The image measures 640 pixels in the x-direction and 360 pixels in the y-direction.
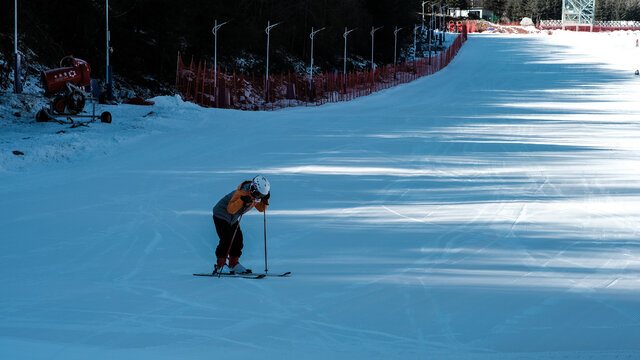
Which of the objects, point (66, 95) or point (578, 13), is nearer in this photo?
point (66, 95)

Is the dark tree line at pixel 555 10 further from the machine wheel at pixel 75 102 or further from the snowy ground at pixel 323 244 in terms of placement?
the machine wheel at pixel 75 102

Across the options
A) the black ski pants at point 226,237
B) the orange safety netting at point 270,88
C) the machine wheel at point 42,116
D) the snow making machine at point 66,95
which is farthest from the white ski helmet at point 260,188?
the orange safety netting at point 270,88

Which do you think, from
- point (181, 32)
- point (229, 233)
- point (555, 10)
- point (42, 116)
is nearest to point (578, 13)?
point (555, 10)

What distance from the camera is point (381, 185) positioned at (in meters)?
13.9

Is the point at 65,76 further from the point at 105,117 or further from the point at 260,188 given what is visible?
the point at 260,188

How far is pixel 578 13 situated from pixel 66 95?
119653 millimetres

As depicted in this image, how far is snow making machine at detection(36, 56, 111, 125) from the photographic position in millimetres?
20141

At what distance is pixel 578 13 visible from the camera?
125500mm

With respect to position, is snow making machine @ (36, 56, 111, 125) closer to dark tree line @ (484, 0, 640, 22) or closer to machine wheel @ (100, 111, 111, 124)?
machine wheel @ (100, 111, 111, 124)

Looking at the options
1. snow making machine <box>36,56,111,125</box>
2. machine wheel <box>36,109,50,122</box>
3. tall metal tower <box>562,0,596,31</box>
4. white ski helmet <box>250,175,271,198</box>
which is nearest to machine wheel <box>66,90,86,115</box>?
snow making machine <box>36,56,111,125</box>

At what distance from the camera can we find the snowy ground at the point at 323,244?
628 cm

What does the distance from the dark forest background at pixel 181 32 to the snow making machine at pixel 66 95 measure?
7.50m

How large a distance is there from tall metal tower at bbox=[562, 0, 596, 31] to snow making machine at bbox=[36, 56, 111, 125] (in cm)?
11361

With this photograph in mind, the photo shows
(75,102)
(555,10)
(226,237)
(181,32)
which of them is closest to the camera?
(226,237)
